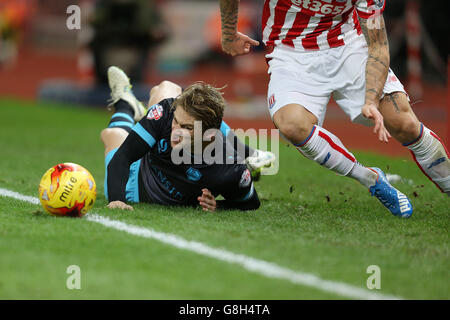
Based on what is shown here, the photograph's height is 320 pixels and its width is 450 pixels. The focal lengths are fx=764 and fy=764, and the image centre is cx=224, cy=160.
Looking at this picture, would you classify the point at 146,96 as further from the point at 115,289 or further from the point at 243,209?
the point at 115,289

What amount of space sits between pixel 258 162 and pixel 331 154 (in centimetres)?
105

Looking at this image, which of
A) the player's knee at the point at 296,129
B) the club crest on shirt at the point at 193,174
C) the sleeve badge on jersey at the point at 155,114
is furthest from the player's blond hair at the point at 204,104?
the player's knee at the point at 296,129

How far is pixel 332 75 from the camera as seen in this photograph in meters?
5.66

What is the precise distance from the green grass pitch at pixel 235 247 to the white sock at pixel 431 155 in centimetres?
33

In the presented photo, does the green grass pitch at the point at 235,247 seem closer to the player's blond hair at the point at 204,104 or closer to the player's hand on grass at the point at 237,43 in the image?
the player's blond hair at the point at 204,104

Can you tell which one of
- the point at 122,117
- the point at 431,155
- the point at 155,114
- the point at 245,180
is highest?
the point at 122,117

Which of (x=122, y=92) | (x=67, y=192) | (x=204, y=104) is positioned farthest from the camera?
(x=122, y=92)

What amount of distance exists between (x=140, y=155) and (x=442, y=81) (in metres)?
15.4

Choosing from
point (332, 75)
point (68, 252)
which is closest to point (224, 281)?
point (68, 252)

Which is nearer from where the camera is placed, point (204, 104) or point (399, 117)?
point (204, 104)

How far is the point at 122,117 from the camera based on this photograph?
21.6 ft

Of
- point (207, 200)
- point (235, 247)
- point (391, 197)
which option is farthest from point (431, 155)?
point (235, 247)

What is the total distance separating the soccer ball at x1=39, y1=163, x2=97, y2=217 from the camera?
5023 millimetres

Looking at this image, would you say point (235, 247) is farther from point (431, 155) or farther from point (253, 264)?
point (431, 155)
